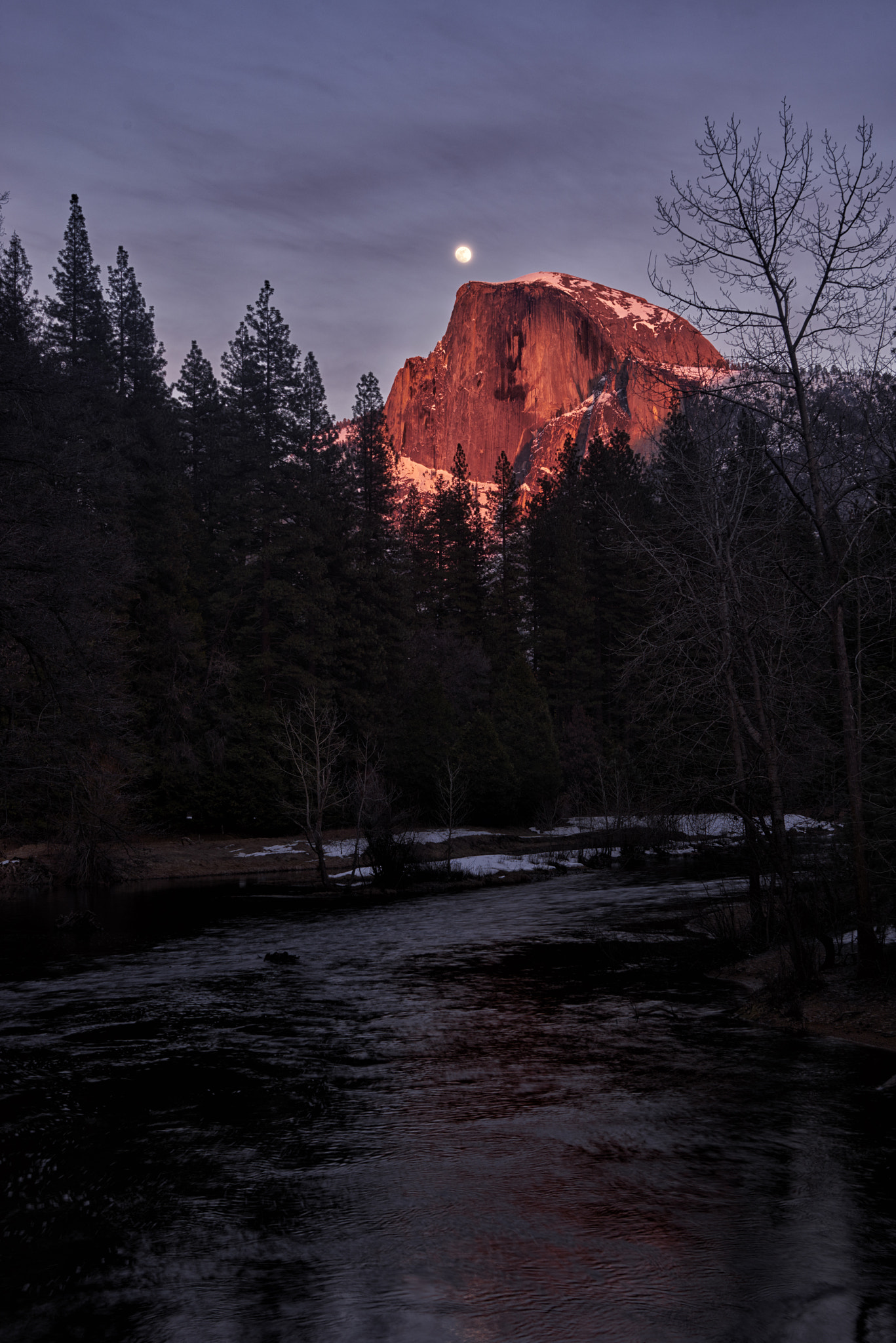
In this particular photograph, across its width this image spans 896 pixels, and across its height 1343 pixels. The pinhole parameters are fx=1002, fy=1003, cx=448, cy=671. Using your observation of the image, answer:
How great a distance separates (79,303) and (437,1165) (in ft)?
195

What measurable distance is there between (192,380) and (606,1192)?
71569mm

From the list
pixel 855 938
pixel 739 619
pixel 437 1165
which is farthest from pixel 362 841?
pixel 437 1165

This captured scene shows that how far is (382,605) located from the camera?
201 feet

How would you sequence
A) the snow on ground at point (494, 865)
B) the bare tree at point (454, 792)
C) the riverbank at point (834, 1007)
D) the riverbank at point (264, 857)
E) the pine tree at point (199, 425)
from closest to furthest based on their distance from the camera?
1. the riverbank at point (834, 1007)
2. the riverbank at point (264, 857)
3. the snow on ground at point (494, 865)
4. the bare tree at point (454, 792)
5. the pine tree at point (199, 425)

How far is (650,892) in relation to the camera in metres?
31.7

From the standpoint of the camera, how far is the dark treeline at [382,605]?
1595 cm

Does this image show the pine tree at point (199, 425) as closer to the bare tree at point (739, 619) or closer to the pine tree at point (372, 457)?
the pine tree at point (372, 457)

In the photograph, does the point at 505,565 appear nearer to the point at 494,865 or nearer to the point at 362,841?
the point at 362,841

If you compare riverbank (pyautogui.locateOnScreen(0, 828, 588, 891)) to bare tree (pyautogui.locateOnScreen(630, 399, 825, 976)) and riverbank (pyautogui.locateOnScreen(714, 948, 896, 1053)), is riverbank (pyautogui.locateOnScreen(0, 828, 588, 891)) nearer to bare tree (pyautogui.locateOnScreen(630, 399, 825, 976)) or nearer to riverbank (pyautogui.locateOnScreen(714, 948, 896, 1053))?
bare tree (pyautogui.locateOnScreen(630, 399, 825, 976))

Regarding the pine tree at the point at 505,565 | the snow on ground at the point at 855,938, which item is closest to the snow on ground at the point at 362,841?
the snow on ground at the point at 855,938

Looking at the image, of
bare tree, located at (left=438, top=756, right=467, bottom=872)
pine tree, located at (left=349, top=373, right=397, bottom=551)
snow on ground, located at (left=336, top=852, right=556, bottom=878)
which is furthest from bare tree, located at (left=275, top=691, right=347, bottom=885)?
pine tree, located at (left=349, top=373, right=397, bottom=551)

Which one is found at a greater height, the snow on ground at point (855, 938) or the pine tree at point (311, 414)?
the pine tree at point (311, 414)

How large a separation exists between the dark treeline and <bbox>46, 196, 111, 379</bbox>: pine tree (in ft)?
0.68

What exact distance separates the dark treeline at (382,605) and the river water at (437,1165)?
12.8 ft
